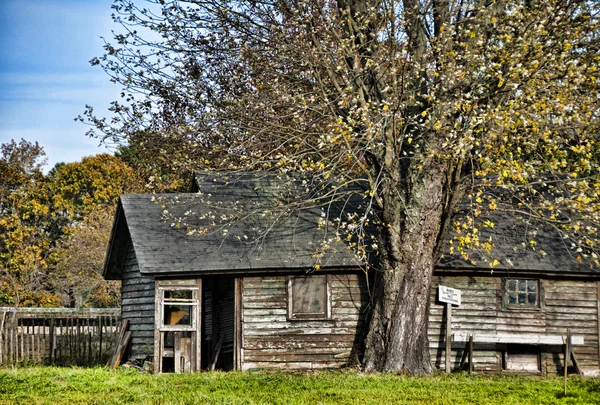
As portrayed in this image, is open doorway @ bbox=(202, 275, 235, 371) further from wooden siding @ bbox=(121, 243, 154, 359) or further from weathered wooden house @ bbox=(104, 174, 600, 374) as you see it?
wooden siding @ bbox=(121, 243, 154, 359)

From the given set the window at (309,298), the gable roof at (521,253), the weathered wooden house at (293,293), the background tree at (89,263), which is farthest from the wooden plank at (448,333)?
the background tree at (89,263)

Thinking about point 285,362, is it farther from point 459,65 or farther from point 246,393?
point 459,65

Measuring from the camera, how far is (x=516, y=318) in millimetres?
25422

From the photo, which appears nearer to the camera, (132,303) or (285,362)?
(285,362)

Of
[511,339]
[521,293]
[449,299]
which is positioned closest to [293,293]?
[449,299]

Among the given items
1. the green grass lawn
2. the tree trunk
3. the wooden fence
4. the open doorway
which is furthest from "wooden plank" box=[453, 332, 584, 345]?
the wooden fence

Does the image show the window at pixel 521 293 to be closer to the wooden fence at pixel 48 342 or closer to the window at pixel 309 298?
the window at pixel 309 298

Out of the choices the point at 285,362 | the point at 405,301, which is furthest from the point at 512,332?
the point at 285,362

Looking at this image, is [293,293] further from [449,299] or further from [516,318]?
[516,318]

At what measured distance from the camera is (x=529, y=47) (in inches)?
798

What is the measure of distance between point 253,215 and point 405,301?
5.85m

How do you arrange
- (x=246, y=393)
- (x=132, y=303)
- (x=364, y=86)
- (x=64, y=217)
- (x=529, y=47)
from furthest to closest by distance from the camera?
(x=64, y=217) < (x=132, y=303) < (x=364, y=86) < (x=529, y=47) < (x=246, y=393)

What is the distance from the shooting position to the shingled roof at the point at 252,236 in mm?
24062

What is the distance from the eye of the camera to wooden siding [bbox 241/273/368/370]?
24.3m
